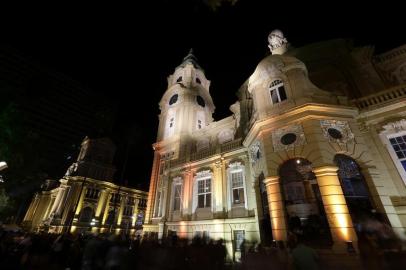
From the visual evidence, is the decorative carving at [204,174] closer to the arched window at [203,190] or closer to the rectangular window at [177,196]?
the arched window at [203,190]

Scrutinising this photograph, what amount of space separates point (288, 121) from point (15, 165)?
22335 mm

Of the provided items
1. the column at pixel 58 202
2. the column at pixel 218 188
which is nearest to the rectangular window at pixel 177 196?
the column at pixel 218 188

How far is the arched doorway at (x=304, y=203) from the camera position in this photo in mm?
10781

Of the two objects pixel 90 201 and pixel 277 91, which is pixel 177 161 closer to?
pixel 277 91

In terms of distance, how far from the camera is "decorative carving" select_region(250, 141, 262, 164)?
45.5 feet

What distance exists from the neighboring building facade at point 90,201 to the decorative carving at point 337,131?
3951 centimetres

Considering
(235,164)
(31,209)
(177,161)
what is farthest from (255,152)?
(31,209)

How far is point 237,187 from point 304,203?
17.9 feet

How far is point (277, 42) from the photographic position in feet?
65.0

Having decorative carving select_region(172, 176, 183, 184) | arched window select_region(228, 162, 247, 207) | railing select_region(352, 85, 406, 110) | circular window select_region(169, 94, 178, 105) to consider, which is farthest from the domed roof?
circular window select_region(169, 94, 178, 105)

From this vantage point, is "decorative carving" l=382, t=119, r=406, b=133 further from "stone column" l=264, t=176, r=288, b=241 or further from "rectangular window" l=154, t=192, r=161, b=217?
"rectangular window" l=154, t=192, r=161, b=217

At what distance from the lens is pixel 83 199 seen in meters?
42.2

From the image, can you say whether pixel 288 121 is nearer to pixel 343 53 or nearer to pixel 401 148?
pixel 401 148

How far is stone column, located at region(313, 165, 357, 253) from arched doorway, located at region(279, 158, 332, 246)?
173 cm
